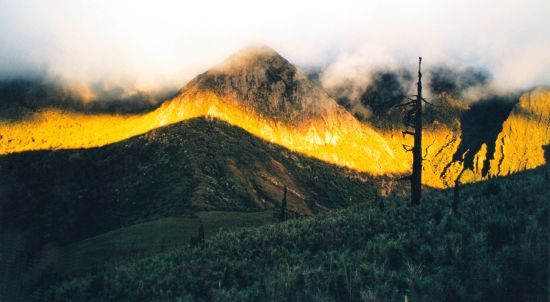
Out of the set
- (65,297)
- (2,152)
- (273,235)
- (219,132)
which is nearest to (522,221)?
(273,235)

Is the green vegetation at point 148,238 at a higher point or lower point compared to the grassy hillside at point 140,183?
lower

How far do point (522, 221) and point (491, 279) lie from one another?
15.0 ft

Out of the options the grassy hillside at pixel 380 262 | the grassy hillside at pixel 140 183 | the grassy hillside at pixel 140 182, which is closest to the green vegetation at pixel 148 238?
the grassy hillside at pixel 140 183

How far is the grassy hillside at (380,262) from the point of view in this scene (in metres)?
9.58

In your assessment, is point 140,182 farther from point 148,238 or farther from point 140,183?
point 148,238

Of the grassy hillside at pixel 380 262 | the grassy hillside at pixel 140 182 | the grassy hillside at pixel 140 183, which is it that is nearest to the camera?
the grassy hillside at pixel 380 262

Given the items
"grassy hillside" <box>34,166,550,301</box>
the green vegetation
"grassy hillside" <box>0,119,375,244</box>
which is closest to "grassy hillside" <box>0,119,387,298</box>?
"grassy hillside" <box>0,119,375,244</box>

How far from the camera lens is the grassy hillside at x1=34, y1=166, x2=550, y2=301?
9.58 m

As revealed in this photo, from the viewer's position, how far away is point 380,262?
13.3 m

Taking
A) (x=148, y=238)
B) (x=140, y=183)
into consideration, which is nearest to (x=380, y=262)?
(x=148, y=238)

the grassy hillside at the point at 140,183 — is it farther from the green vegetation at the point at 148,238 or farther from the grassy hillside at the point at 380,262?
the grassy hillside at the point at 380,262

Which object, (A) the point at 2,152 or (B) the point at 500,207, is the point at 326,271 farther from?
(A) the point at 2,152

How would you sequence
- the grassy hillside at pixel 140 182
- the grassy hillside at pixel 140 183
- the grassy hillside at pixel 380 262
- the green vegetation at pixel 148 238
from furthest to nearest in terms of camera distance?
the grassy hillside at pixel 140 182, the grassy hillside at pixel 140 183, the green vegetation at pixel 148 238, the grassy hillside at pixel 380 262

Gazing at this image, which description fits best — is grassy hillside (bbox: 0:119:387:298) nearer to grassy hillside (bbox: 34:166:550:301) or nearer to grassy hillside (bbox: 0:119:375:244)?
grassy hillside (bbox: 0:119:375:244)
